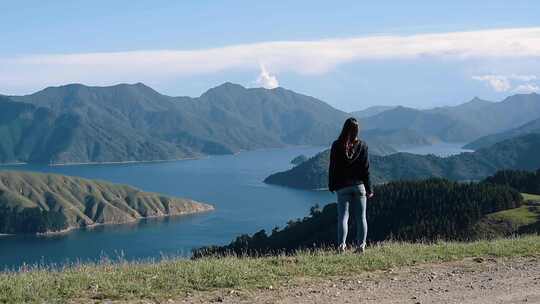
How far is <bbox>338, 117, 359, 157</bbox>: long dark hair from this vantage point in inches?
531

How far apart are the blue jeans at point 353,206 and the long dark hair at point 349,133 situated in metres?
0.88

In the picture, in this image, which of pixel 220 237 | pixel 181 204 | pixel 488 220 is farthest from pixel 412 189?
pixel 181 204

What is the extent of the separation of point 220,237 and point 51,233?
60.9 m

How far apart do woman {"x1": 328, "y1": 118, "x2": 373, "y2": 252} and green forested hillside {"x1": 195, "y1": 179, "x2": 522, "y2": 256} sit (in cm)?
7249

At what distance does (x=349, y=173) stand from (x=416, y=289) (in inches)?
133

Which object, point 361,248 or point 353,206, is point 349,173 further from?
point 361,248

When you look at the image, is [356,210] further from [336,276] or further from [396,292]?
[396,292]

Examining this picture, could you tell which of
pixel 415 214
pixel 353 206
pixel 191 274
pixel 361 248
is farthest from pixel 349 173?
pixel 415 214

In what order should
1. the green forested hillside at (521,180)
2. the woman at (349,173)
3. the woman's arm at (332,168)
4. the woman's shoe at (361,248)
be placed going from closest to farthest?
the woman at (349,173)
the woman's arm at (332,168)
the woman's shoe at (361,248)
the green forested hillside at (521,180)

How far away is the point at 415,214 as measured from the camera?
104250 millimetres

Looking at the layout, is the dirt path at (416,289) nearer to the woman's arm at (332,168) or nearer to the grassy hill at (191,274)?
the grassy hill at (191,274)

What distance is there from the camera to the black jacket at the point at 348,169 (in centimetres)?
1376

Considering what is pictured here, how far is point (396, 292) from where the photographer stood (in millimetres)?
10859

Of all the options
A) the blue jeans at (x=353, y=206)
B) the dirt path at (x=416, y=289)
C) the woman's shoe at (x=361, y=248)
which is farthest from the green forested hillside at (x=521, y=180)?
the dirt path at (x=416, y=289)
